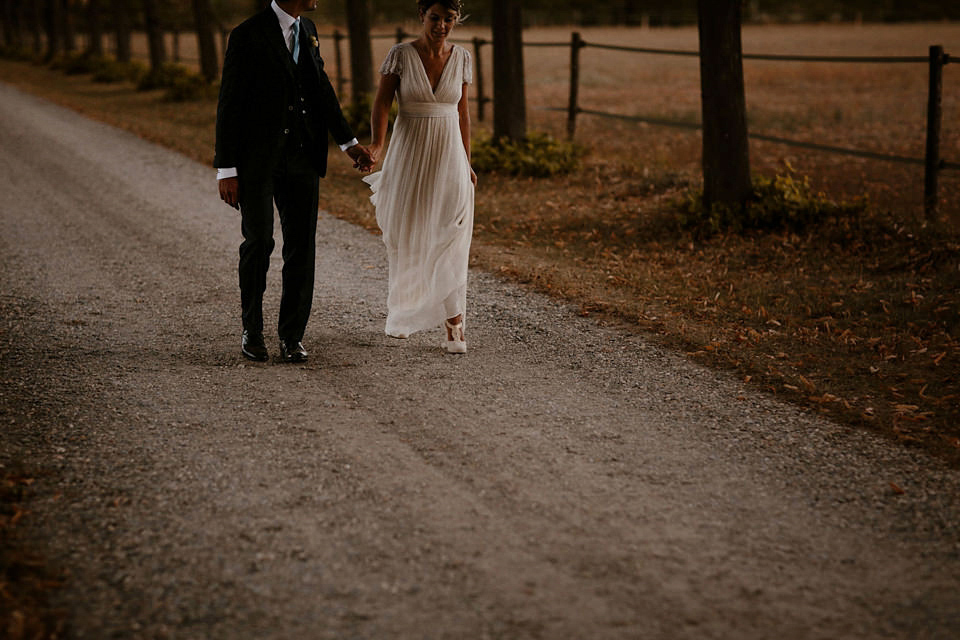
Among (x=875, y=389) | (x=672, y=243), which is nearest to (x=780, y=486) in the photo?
(x=875, y=389)

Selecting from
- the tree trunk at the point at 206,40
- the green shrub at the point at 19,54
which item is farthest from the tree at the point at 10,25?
the tree trunk at the point at 206,40

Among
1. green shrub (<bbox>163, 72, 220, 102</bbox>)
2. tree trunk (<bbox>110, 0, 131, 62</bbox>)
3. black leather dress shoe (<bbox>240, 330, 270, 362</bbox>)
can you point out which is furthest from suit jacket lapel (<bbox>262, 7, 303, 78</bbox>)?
tree trunk (<bbox>110, 0, 131, 62</bbox>)

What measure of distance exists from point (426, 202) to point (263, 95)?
3.70 ft

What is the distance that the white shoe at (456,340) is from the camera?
569cm

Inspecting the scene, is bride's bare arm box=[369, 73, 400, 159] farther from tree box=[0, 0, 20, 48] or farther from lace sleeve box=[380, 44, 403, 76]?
tree box=[0, 0, 20, 48]

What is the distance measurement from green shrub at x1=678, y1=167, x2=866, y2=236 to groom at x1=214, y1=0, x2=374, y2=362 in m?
4.54

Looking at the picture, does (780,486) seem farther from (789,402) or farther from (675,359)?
(675,359)

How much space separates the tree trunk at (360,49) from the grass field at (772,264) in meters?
2.16

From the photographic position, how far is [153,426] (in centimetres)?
458

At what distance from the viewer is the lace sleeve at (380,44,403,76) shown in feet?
17.5

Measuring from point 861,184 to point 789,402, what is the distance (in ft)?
26.1

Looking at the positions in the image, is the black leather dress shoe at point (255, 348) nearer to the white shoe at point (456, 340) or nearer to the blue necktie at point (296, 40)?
the white shoe at point (456, 340)

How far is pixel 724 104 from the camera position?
907cm

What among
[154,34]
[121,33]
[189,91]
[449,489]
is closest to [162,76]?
[154,34]
